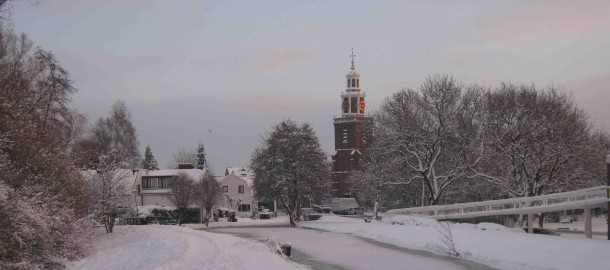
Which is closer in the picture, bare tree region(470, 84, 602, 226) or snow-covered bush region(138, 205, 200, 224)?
bare tree region(470, 84, 602, 226)

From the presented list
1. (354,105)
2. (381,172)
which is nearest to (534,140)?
(381,172)

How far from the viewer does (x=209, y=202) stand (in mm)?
72938

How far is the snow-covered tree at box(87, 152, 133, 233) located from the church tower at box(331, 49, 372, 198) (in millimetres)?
80928

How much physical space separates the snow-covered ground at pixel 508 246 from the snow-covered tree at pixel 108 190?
18.1 meters

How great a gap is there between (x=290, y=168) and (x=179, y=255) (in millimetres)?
41049

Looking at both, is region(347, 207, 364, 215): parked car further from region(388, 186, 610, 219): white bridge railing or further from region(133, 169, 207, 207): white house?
region(388, 186, 610, 219): white bridge railing

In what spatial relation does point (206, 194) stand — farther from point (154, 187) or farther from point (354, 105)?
point (354, 105)

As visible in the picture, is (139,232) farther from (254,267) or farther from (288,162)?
(288,162)

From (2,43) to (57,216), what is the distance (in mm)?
11456

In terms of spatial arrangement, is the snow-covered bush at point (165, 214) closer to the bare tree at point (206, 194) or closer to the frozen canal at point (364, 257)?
the bare tree at point (206, 194)

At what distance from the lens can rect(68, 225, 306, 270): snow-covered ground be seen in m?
22.1

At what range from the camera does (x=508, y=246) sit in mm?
28266

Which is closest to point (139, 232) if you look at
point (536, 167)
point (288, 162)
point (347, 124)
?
point (288, 162)

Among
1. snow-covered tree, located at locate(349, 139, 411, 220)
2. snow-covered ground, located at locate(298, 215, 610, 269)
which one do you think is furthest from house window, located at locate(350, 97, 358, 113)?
snow-covered ground, located at locate(298, 215, 610, 269)
